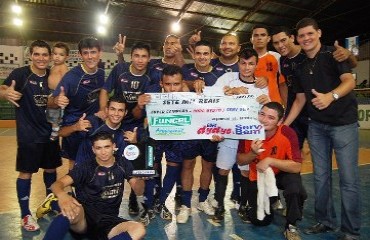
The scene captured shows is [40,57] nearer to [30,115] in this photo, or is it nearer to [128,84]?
[30,115]

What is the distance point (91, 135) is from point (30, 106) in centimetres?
83

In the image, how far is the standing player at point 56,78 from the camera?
3736 millimetres

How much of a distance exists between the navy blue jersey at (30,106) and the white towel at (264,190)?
8.26 feet

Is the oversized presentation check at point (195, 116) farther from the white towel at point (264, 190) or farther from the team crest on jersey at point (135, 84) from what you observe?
the white towel at point (264, 190)

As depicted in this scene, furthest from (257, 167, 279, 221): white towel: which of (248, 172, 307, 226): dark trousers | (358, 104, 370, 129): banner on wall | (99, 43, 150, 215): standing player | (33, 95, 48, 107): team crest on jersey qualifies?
(358, 104, 370, 129): banner on wall

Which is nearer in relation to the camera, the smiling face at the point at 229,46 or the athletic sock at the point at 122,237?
the athletic sock at the point at 122,237

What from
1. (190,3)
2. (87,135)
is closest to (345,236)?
(87,135)

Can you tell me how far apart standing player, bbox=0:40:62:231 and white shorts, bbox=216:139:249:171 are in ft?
6.78

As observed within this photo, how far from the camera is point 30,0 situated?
46.5 ft

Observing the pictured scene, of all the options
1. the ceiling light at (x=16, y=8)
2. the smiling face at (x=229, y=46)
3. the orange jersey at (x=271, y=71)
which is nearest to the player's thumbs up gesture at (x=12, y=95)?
the smiling face at (x=229, y=46)

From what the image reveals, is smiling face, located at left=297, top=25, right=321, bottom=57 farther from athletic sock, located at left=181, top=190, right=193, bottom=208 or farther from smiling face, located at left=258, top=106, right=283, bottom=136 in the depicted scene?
athletic sock, located at left=181, top=190, right=193, bottom=208

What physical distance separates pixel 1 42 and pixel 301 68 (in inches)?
736

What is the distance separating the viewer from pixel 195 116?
395cm

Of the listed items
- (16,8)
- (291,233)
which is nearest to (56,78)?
(291,233)
